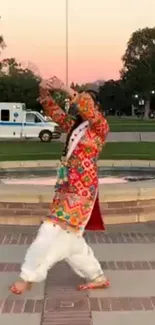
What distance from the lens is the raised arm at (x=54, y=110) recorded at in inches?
240

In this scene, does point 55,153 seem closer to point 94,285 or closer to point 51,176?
point 51,176

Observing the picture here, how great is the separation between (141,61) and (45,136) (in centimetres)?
7227

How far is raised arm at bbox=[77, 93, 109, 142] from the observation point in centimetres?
577

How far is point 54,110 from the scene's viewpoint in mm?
6133

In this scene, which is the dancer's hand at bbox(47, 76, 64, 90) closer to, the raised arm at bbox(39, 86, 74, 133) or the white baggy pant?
the raised arm at bbox(39, 86, 74, 133)

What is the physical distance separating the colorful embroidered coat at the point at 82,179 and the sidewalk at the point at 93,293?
0.65 metres

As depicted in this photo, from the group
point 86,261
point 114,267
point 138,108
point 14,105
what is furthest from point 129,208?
point 138,108

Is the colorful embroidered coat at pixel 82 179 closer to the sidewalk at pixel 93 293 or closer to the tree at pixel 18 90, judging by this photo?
the sidewalk at pixel 93 293

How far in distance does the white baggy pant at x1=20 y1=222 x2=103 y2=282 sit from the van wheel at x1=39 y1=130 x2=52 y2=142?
31.5 metres

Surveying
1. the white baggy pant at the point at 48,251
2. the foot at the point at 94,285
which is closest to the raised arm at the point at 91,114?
the white baggy pant at the point at 48,251

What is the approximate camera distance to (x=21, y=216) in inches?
376

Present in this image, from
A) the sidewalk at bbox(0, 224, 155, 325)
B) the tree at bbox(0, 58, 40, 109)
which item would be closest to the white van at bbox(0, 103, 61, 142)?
the sidewalk at bbox(0, 224, 155, 325)

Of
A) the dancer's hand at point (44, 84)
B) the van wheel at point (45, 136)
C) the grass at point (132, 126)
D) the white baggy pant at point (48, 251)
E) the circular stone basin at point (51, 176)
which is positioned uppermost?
the dancer's hand at point (44, 84)

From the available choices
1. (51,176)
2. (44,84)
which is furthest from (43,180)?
(44,84)
